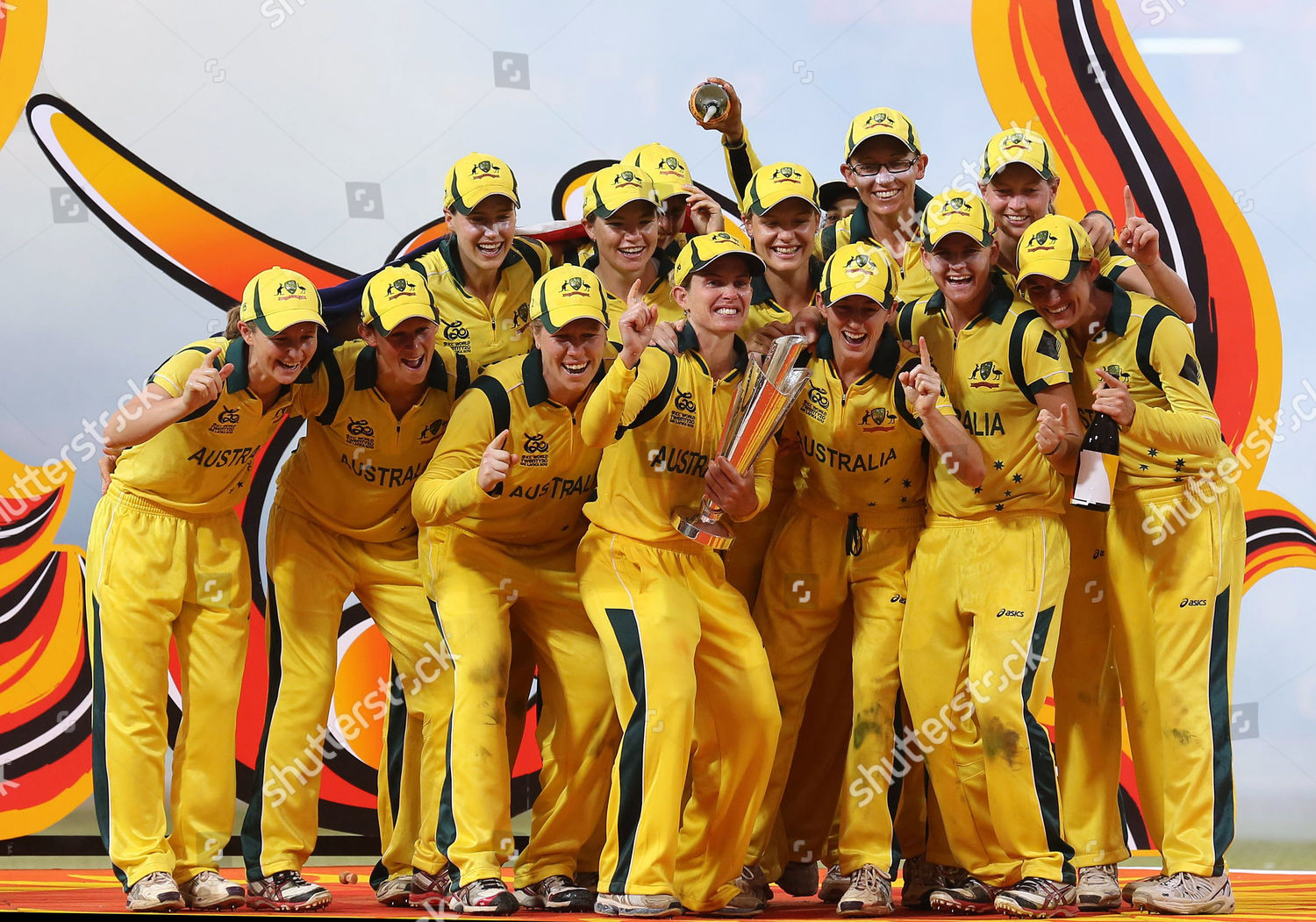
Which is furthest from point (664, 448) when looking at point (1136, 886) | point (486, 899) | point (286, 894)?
point (1136, 886)

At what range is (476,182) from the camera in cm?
601

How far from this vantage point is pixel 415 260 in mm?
6266

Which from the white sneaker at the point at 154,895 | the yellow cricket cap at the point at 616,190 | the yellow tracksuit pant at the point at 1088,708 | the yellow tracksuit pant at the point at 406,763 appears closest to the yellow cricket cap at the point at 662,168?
the yellow cricket cap at the point at 616,190

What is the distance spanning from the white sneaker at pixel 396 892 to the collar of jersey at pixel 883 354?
9.34 feet

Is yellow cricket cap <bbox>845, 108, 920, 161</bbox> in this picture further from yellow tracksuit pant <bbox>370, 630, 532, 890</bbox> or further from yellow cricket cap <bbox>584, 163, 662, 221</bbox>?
yellow tracksuit pant <bbox>370, 630, 532, 890</bbox>

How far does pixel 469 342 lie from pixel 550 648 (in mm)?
1447

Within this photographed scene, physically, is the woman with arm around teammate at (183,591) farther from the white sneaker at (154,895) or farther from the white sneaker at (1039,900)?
the white sneaker at (1039,900)

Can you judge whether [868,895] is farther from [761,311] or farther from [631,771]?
[761,311]

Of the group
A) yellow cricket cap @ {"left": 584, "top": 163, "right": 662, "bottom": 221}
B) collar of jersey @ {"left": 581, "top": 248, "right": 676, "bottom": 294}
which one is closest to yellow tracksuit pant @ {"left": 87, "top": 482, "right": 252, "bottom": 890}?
collar of jersey @ {"left": 581, "top": 248, "right": 676, "bottom": 294}

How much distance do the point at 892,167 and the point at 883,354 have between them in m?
1.06

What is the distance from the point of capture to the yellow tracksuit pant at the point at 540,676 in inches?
208

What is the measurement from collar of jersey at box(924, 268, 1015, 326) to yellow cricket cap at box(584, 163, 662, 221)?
4.41ft

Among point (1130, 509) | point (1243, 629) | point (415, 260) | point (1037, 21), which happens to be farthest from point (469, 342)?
point (1243, 629)

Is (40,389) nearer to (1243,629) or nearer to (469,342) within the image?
(469,342)
